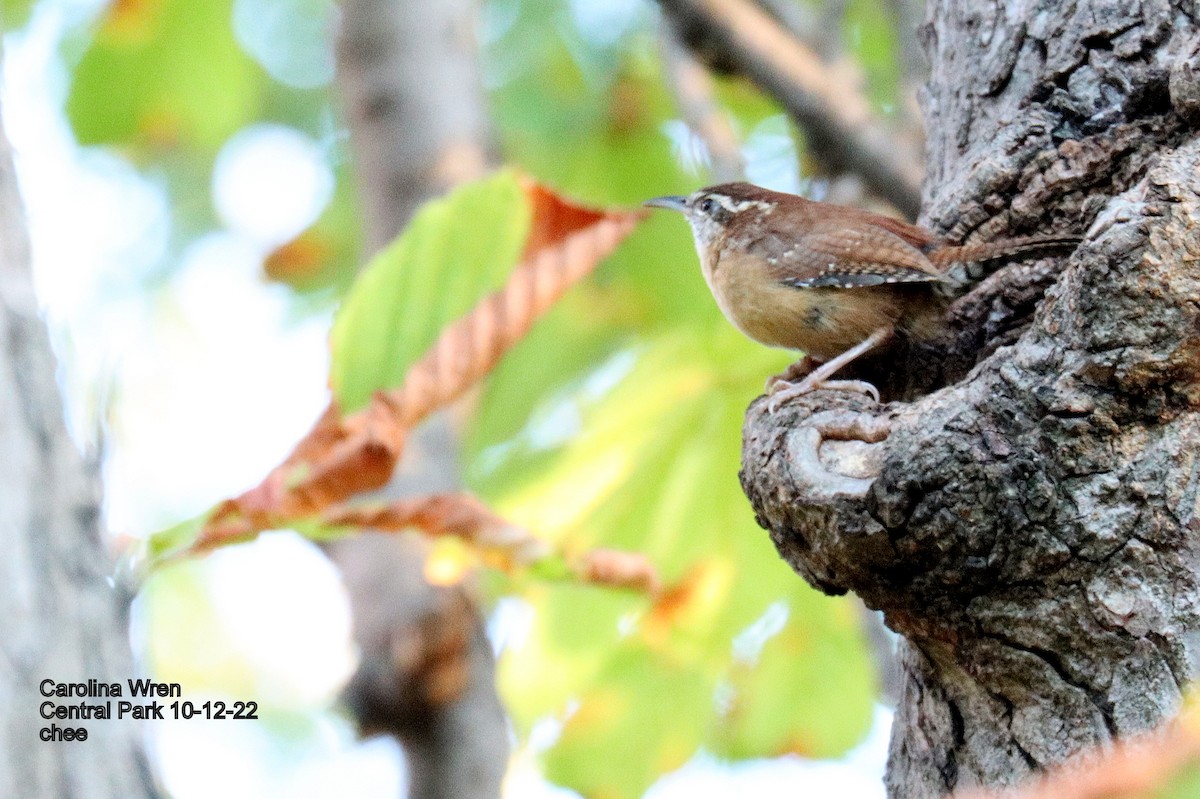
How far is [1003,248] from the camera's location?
2367mm

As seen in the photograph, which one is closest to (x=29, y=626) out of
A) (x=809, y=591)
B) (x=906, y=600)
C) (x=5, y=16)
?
(x=906, y=600)

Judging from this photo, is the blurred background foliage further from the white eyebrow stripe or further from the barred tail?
the barred tail

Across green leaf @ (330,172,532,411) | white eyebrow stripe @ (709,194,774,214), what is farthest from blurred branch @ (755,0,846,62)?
green leaf @ (330,172,532,411)

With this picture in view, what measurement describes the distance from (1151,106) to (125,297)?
4.62 metres

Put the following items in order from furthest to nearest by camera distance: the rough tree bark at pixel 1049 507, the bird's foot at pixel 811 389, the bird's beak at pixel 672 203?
the bird's beak at pixel 672 203 < the bird's foot at pixel 811 389 < the rough tree bark at pixel 1049 507

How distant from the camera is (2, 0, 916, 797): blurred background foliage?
3.55 metres

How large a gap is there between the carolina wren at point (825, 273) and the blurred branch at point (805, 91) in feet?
1.13

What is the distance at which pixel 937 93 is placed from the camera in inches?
107

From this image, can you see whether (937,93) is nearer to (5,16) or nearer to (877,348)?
(877,348)

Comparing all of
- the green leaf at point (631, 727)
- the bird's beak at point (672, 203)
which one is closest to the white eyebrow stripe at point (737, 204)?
the bird's beak at point (672, 203)

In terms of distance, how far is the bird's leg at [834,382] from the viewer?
227cm

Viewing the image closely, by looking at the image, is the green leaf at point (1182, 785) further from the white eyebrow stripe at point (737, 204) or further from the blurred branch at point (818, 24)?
A: the blurred branch at point (818, 24)

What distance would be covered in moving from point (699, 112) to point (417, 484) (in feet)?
5.21

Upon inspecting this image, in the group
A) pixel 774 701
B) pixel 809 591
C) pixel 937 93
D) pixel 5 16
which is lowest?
pixel 774 701
